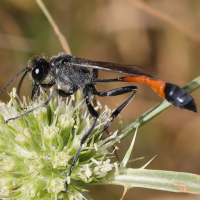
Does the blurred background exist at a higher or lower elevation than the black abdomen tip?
higher

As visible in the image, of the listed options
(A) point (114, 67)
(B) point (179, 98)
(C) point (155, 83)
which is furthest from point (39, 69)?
(B) point (179, 98)

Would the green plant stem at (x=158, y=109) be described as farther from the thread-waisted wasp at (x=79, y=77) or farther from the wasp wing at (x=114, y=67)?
the wasp wing at (x=114, y=67)

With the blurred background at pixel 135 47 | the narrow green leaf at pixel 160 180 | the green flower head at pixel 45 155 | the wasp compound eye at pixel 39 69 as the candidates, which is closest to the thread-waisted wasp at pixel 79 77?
the wasp compound eye at pixel 39 69

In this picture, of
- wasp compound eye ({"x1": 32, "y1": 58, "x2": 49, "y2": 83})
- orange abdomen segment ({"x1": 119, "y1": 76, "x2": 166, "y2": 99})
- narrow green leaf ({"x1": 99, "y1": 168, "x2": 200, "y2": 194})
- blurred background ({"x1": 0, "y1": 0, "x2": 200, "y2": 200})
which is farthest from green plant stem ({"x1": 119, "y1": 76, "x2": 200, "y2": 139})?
blurred background ({"x1": 0, "y1": 0, "x2": 200, "y2": 200})

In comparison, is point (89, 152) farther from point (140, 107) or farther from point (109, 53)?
point (109, 53)

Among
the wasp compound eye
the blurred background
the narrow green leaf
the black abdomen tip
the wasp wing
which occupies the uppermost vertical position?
the blurred background

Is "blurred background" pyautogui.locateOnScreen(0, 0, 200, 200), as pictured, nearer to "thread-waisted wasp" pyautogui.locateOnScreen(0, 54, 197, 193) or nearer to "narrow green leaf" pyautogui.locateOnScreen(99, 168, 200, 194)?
"thread-waisted wasp" pyautogui.locateOnScreen(0, 54, 197, 193)

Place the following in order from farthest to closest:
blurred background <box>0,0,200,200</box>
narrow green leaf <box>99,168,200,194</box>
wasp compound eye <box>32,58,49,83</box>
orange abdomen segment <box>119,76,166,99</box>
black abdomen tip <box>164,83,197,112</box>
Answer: blurred background <box>0,0,200,200</box> < wasp compound eye <box>32,58,49,83</box> < orange abdomen segment <box>119,76,166,99</box> < black abdomen tip <box>164,83,197,112</box> < narrow green leaf <box>99,168,200,194</box>
